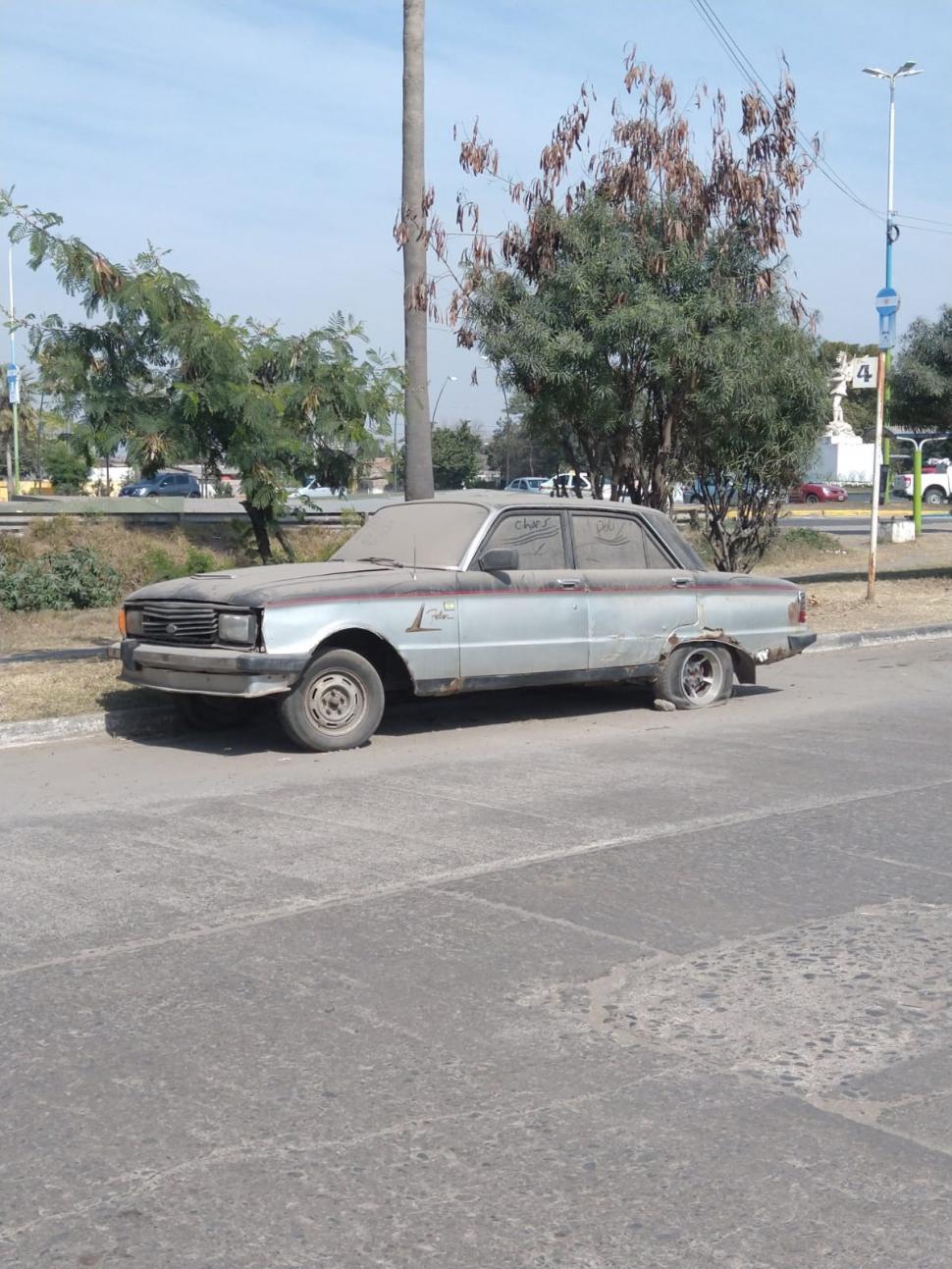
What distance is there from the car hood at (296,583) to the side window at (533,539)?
0.58 metres

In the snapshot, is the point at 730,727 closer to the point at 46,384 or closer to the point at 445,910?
the point at 445,910

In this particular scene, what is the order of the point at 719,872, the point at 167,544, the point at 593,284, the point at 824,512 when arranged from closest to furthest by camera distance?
the point at 719,872
the point at 593,284
the point at 167,544
the point at 824,512

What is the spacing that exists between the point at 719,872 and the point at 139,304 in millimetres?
8306

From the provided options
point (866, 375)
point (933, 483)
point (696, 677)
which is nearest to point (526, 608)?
point (696, 677)

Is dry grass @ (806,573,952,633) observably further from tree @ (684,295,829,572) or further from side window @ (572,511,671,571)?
side window @ (572,511,671,571)

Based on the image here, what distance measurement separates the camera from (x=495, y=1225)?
354 centimetres

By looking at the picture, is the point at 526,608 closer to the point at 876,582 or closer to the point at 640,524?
the point at 640,524

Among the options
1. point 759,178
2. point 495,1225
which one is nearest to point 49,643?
point 759,178

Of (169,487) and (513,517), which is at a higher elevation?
(169,487)

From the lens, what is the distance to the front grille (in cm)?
959

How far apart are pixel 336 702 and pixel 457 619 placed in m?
1.00

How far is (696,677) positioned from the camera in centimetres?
1174

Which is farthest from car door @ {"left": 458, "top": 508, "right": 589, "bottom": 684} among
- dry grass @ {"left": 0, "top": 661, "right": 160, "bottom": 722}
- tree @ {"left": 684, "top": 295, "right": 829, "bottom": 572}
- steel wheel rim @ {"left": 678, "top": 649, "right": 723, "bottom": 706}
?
tree @ {"left": 684, "top": 295, "right": 829, "bottom": 572}

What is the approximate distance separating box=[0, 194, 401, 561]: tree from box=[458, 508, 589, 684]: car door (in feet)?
11.0
